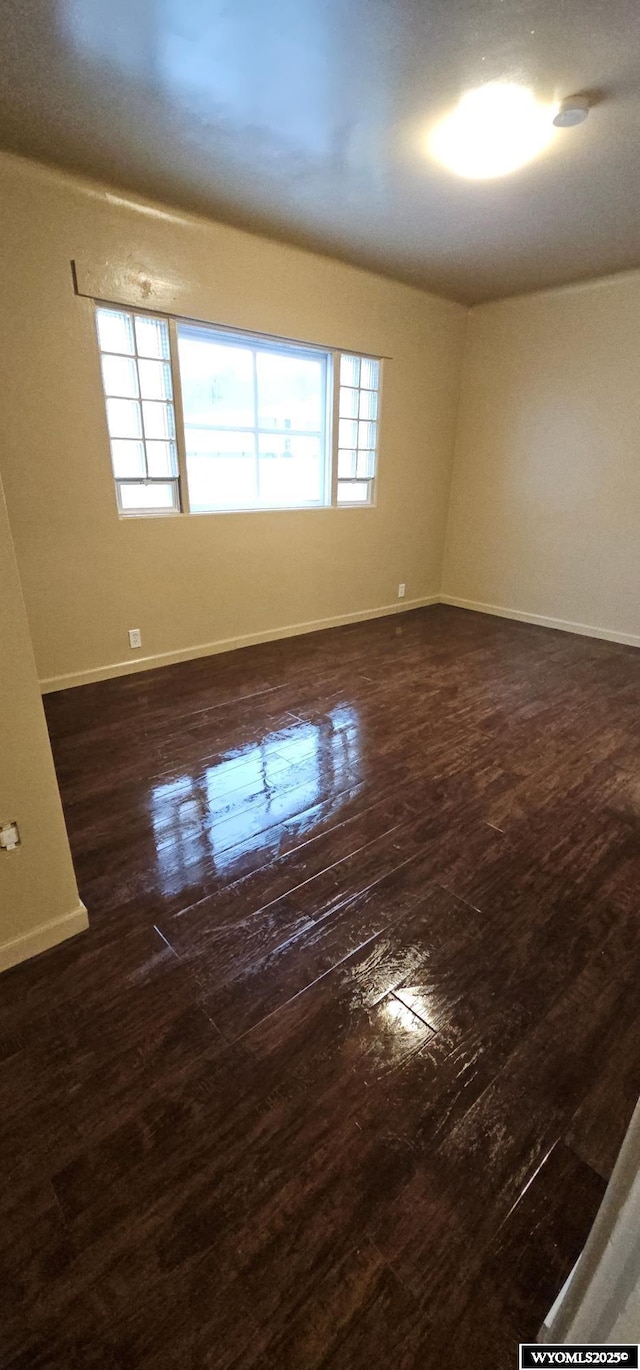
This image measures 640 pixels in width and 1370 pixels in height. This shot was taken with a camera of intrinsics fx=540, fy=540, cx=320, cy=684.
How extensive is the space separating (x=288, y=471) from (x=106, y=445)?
1465mm

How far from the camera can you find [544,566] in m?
4.86

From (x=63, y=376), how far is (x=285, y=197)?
1504 millimetres

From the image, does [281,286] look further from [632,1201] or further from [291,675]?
[632,1201]

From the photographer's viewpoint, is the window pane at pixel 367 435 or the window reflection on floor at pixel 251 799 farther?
the window pane at pixel 367 435

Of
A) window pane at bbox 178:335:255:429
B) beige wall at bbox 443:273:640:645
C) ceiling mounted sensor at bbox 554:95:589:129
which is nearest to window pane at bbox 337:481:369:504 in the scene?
window pane at bbox 178:335:255:429

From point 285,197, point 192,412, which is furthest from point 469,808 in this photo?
point 285,197

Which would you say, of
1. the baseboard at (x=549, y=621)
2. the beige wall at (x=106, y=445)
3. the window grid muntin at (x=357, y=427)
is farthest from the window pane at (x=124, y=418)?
the baseboard at (x=549, y=621)

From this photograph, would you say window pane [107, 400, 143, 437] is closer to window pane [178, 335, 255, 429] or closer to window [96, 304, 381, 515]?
window [96, 304, 381, 515]

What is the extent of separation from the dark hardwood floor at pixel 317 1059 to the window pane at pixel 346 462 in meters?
2.71

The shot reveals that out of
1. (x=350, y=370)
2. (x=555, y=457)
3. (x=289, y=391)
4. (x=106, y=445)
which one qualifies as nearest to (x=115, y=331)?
(x=106, y=445)

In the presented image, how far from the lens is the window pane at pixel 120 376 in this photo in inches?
121

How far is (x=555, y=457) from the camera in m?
4.57

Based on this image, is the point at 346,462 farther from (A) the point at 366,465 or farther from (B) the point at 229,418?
(B) the point at 229,418

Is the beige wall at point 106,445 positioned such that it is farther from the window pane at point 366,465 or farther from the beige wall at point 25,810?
the beige wall at point 25,810
